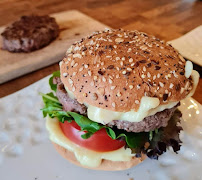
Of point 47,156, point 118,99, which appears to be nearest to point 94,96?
point 118,99

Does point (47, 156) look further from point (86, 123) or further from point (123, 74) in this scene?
point (123, 74)

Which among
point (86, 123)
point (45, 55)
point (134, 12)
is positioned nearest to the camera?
point (86, 123)

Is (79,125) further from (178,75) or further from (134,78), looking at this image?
(178,75)

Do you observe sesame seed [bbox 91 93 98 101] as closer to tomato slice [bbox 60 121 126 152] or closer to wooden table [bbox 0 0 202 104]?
tomato slice [bbox 60 121 126 152]

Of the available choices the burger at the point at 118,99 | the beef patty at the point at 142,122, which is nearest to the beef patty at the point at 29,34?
the burger at the point at 118,99

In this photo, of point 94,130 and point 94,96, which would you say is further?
point 94,130

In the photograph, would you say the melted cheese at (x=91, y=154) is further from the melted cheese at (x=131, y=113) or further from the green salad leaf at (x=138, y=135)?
the melted cheese at (x=131, y=113)

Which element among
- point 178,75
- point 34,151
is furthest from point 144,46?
point 34,151

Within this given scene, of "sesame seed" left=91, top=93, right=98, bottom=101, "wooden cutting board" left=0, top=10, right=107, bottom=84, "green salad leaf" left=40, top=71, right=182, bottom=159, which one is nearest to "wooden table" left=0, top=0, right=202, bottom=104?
"wooden cutting board" left=0, top=10, right=107, bottom=84
